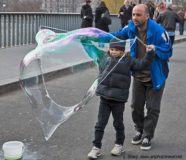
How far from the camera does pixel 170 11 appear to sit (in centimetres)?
1437

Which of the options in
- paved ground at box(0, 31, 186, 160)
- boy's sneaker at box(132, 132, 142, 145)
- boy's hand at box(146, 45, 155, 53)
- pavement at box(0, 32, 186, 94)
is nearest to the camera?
boy's hand at box(146, 45, 155, 53)

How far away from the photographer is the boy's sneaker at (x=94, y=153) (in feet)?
17.6

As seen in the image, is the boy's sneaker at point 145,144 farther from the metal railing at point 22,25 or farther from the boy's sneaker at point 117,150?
the metal railing at point 22,25

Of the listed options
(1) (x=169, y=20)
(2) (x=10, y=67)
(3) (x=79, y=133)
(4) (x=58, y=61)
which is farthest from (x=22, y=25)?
(4) (x=58, y=61)

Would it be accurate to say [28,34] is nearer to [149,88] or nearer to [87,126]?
[87,126]

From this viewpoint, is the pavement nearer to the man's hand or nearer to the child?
the child

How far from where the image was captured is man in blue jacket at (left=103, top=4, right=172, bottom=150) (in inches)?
215

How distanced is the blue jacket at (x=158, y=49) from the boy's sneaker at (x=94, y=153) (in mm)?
967

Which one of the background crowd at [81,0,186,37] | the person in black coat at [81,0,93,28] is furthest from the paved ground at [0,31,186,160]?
the person in black coat at [81,0,93,28]

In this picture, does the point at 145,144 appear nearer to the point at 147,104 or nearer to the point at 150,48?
the point at 147,104

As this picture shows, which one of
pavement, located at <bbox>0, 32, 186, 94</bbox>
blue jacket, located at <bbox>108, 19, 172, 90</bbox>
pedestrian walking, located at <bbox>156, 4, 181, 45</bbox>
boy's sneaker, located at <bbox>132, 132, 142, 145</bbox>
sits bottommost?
pavement, located at <bbox>0, 32, 186, 94</bbox>

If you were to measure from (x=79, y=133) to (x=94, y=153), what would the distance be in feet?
3.71

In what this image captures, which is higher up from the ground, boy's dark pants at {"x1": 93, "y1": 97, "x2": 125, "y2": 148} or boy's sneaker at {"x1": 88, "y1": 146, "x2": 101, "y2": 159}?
boy's dark pants at {"x1": 93, "y1": 97, "x2": 125, "y2": 148}

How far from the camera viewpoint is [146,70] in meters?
5.62
